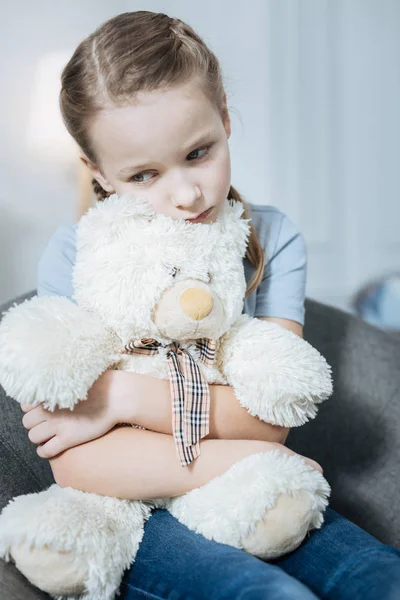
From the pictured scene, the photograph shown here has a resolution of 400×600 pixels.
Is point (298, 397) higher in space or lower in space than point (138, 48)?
lower

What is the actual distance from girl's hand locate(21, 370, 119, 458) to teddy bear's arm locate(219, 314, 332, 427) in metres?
0.17

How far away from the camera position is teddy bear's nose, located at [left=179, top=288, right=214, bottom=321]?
2.50 ft

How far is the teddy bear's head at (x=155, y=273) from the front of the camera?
0.78m

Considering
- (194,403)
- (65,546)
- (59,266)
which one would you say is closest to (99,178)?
(59,266)

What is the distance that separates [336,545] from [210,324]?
1.14 feet

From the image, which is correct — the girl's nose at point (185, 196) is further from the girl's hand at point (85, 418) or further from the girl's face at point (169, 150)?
the girl's hand at point (85, 418)

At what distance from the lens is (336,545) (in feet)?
Result: 2.78

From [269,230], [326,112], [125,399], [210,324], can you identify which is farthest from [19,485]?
[326,112]

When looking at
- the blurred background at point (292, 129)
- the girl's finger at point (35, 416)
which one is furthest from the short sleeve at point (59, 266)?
the blurred background at point (292, 129)

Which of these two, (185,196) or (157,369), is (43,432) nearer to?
(157,369)

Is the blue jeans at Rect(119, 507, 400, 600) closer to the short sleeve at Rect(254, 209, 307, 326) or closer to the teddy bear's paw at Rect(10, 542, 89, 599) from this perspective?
the teddy bear's paw at Rect(10, 542, 89, 599)

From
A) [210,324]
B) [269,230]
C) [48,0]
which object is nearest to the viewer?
A: [210,324]

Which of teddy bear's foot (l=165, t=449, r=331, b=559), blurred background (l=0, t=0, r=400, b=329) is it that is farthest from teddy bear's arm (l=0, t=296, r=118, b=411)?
blurred background (l=0, t=0, r=400, b=329)

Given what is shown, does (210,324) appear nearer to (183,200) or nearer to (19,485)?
(183,200)
